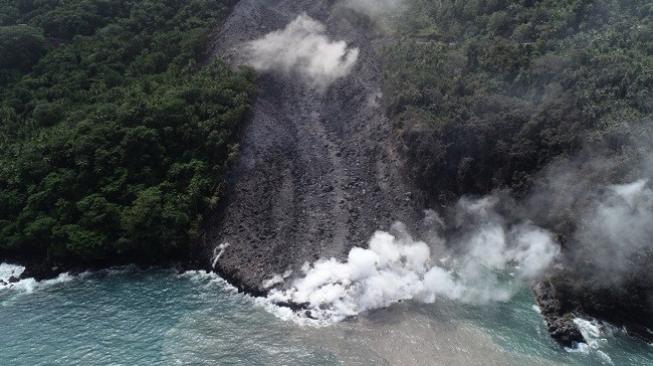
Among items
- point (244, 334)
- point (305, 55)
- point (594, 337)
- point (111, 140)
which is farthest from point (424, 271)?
point (305, 55)

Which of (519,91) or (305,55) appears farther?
(305,55)

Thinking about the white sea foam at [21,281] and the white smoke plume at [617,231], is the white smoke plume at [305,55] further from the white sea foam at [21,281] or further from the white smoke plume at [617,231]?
the white smoke plume at [617,231]

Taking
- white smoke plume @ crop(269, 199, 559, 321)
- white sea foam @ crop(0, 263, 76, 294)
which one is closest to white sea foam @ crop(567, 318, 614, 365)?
white smoke plume @ crop(269, 199, 559, 321)

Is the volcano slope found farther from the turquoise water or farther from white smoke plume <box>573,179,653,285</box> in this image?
white smoke plume <box>573,179,653,285</box>

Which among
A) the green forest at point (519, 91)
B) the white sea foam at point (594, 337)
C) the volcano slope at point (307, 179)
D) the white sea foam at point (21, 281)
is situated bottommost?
the white sea foam at point (21, 281)

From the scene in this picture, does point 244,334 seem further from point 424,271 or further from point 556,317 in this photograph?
point 556,317

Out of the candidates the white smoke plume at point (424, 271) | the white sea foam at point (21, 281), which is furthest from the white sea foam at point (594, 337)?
the white sea foam at point (21, 281)
